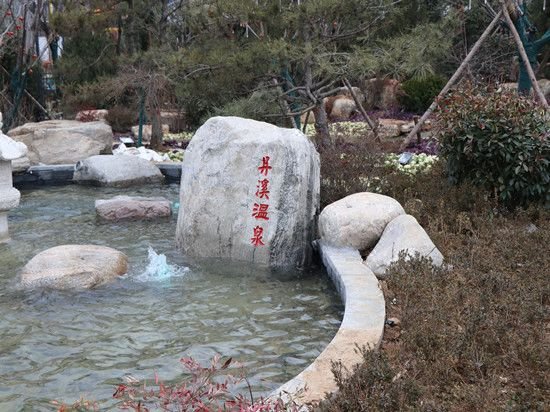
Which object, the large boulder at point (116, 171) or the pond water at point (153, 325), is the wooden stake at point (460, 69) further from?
the pond water at point (153, 325)

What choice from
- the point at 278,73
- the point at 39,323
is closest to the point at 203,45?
the point at 278,73

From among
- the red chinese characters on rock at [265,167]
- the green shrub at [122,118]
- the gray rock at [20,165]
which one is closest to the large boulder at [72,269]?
Answer: the red chinese characters on rock at [265,167]

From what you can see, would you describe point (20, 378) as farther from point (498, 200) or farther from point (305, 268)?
point (498, 200)

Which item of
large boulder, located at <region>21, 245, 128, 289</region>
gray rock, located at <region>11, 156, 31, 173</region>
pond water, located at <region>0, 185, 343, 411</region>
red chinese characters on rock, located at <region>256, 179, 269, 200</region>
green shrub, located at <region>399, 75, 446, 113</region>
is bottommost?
pond water, located at <region>0, 185, 343, 411</region>

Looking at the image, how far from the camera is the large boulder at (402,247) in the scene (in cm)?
535

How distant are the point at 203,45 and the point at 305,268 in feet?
17.3

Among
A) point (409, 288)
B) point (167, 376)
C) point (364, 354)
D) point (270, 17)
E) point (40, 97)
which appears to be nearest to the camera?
point (364, 354)

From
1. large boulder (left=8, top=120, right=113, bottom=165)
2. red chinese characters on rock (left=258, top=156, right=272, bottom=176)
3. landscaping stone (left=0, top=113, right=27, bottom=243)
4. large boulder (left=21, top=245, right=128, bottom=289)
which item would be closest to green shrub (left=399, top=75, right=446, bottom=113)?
large boulder (left=8, top=120, right=113, bottom=165)

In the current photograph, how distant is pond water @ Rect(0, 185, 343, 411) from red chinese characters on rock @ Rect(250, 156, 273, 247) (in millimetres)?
285

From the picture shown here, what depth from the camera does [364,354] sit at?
11.5ft

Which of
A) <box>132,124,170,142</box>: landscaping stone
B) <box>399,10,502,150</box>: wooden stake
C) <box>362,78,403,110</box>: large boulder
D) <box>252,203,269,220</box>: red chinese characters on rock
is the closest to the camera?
→ <box>252,203,269,220</box>: red chinese characters on rock

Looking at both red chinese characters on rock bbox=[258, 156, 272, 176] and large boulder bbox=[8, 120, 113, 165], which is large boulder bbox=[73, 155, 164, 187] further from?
red chinese characters on rock bbox=[258, 156, 272, 176]

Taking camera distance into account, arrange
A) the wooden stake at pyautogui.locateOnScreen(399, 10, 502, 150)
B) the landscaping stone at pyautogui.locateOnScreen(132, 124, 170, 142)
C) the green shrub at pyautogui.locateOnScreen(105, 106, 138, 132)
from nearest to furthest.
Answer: the wooden stake at pyautogui.locateOnScreen(399, 10, 502, 150) < the landscaping stone at pyautogui.locateOnScreen(132, 124, 170, 142) < the green shrub at pyautogui.locateOnScreen(105, 106, 138, 132)

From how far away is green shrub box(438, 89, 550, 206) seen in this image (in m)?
6.50
